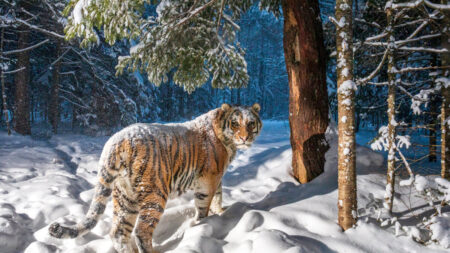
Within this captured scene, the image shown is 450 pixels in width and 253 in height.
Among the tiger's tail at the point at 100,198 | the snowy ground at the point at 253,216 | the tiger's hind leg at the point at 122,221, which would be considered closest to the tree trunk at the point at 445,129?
the snowy ground at the point at 253,216

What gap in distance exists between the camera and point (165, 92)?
1027 inches

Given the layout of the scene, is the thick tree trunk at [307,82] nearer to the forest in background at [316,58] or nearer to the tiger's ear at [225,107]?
the forest in background at [316,58]

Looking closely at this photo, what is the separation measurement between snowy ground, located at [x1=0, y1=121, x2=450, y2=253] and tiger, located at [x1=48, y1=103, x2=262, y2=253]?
0.39 metres

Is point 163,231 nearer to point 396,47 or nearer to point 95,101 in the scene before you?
point 396,47

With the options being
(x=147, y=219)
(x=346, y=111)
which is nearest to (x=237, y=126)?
(x=346, y=111)

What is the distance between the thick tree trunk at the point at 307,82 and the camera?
182 inches

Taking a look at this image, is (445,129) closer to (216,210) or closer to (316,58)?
(316,58)

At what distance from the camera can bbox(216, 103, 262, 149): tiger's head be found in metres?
3.58

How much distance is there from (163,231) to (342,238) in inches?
85.3

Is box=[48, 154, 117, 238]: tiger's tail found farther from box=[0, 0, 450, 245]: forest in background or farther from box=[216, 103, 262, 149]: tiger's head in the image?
box=[0, 0, 450, 245]: forest in background

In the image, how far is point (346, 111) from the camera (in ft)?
8.86

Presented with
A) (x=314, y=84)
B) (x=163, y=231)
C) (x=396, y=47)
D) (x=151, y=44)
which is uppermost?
(x=151, y=44)

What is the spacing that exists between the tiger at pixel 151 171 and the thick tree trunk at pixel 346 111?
1268 millimetres

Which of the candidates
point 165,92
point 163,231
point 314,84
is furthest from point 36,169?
point 165,92
